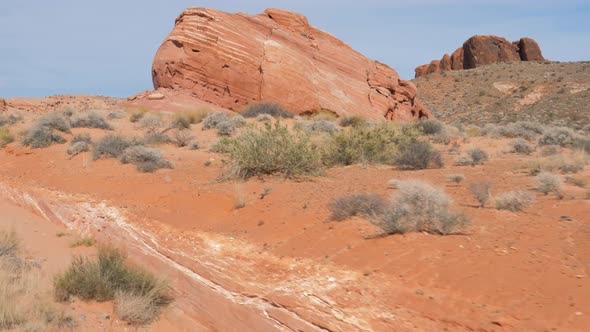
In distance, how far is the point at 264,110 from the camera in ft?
71.4

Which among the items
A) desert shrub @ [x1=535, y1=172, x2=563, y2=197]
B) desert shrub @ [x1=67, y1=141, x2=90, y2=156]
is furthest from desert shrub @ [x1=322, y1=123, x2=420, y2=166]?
desert shrub @ [x1=67, y1=141, x2=90, y2=156]

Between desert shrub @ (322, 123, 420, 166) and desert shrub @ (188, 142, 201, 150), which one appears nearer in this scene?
desert shrub @ (322, 123, 420, 166)

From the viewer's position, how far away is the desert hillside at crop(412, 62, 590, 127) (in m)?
43.3

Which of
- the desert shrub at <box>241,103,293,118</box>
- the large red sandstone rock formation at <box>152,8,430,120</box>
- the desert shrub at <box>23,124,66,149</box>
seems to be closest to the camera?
the desert shrub at <box>23,124,66,149</box>

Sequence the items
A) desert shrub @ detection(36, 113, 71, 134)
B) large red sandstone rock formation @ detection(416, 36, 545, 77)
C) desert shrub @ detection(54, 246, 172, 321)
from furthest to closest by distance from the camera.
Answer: large red sandstone rock formation @ detection(416, 36, 545, 77), desert shrub @ detection(36, 113, 71, 134), desert shrub @ detection(54, 246, 172, 321)

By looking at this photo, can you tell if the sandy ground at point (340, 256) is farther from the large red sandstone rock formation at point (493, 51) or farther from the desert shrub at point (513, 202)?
the large red sandstone rock formation at point (493, 51)

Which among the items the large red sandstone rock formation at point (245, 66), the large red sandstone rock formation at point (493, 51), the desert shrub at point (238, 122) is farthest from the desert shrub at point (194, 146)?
the large red sandstone rock formation at point (493, 51)

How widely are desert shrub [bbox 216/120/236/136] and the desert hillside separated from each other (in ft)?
88.6

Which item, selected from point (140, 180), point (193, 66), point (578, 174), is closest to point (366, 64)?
point (193, 66)

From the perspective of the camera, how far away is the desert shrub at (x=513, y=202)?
26.3ft

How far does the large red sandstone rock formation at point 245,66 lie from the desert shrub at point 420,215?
16.7 m

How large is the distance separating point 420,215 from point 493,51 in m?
65.0

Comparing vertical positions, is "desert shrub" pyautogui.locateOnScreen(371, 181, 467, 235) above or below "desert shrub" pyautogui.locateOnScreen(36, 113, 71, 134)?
below

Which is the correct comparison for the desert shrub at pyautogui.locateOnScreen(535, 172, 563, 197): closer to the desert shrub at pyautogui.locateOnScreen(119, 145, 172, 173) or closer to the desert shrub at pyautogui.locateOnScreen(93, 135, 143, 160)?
the desert shrub at pyautogui.locateOnScreen(119, 145, 172, 173)
